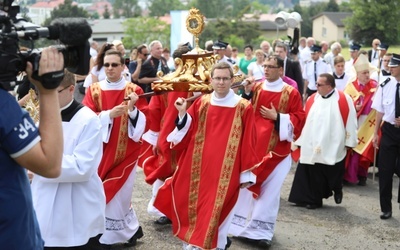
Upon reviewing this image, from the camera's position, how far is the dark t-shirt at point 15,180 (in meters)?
2.91

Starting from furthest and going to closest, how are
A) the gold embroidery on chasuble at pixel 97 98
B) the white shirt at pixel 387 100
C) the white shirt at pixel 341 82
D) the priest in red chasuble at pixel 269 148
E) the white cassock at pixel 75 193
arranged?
the white shirt at pixel 341 82 → the white shirt at pixel 387 100 → the priest in red chasuble at pixel 269 148 → the gold embroidery on chasuble at pixel 97 98 → the white cassock at pixel 75 193

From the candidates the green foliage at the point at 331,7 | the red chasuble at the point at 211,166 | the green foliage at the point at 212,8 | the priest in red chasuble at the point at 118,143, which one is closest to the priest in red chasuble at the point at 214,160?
the red chasuble at the point at 211,166

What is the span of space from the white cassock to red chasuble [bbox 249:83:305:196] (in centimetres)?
308

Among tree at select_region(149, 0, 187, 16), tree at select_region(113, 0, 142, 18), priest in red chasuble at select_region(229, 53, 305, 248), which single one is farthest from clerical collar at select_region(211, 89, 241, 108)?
tree at select_region(113, 0, 142, 18)

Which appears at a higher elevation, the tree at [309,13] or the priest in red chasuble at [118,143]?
the priest in red chasuble at [118,143]

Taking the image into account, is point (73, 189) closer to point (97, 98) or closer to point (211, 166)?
point (211, 166)

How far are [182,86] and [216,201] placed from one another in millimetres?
1393

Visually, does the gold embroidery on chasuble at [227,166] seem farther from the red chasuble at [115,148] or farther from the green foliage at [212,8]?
the green foliage at [212,8]

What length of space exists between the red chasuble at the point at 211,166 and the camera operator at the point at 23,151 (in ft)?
11.2

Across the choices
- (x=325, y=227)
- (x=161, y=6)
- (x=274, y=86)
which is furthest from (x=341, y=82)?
(x=161, y=6)

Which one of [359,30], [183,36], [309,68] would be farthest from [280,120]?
[359,30]

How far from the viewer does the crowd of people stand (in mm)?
3057

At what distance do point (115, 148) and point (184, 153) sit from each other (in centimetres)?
65

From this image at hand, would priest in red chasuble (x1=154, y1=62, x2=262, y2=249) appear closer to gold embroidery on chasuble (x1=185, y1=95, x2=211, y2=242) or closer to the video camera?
gold embroidery on chasuble (x1=185, y1=95, x2=211, y2=242)
